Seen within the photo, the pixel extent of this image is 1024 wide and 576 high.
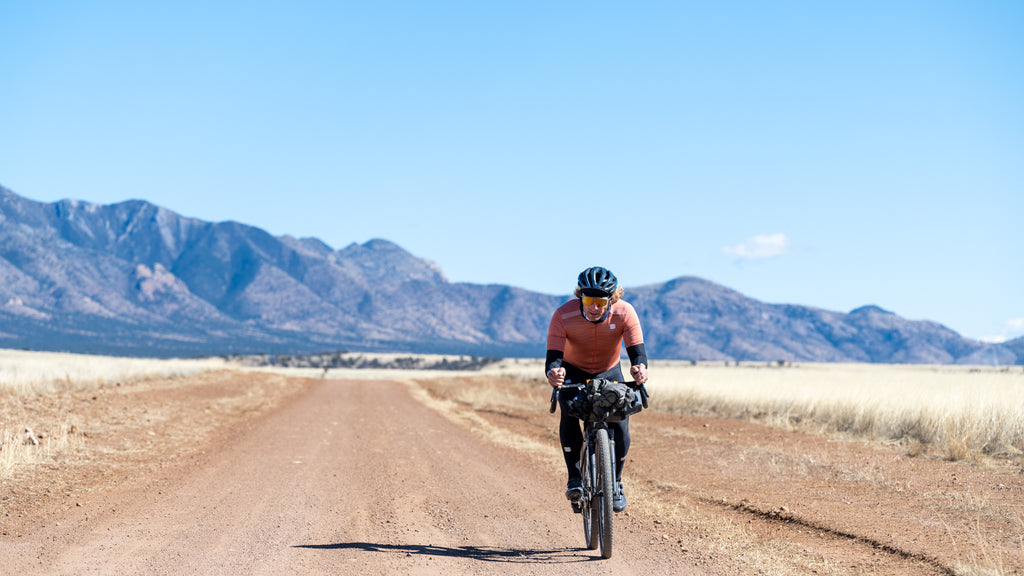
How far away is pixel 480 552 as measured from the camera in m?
7.23

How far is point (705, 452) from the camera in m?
14.9

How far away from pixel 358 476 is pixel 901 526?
699 centimetres

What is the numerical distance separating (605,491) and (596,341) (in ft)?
4.30

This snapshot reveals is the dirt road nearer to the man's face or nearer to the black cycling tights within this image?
the black cycling tights

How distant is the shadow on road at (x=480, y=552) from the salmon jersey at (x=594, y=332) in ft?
5.71

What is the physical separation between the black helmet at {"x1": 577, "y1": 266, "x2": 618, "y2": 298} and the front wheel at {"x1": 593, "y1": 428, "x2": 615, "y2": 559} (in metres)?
1.22

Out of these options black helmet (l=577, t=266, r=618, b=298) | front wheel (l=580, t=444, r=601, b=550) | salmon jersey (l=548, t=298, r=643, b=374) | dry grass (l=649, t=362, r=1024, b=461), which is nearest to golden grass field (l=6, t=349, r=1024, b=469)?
dry grass (l=649, t=362, r=1024, b=461)

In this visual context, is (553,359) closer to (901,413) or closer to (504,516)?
(504,516)

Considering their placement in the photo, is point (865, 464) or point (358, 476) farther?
point (865, 464)

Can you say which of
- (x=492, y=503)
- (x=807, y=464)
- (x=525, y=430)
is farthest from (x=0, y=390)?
(x=807, y=464)

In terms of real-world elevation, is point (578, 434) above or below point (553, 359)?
below

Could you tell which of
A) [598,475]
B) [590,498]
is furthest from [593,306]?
[590,498]

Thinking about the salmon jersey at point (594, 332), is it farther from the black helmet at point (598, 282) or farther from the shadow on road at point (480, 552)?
the shadow on road at point (480, 552)

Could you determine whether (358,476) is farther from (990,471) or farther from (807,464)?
(990,471)
